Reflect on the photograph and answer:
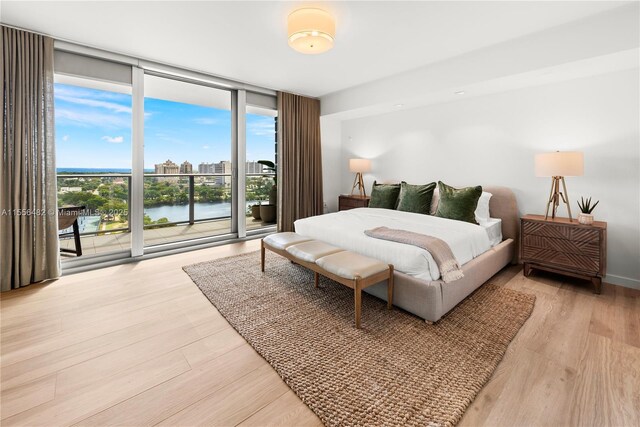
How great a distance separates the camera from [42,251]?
10.0 ft

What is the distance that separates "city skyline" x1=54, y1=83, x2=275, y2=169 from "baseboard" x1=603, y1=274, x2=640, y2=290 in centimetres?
498

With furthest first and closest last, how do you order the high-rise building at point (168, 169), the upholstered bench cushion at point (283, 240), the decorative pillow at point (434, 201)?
the high-rise building at point (168, 169) → the decorative pillow at point (434, 201) → the upholstered bench cushion at point (283, 240)

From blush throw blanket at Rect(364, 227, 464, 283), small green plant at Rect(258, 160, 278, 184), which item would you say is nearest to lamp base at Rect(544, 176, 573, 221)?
blush throw blanket at Rect(364, 227, 464, 283)

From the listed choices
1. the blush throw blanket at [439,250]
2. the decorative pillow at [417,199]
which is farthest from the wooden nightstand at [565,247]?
the blush throw blanket at [439,250]

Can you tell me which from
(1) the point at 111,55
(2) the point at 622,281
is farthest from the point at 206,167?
(2) the point at 622,281

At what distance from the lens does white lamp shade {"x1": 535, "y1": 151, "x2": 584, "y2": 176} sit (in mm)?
2895

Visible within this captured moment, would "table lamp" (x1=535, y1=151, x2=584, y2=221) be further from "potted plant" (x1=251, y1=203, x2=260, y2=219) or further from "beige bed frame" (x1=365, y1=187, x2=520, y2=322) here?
"potted plant" (x1=251, y1=203, x2=260, y2=219)

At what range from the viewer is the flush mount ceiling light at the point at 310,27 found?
7.77 ft

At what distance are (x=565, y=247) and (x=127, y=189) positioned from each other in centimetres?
576

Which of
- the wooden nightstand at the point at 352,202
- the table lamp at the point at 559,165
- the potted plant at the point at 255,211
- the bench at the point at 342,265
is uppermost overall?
the table lamp at the point at 559,165

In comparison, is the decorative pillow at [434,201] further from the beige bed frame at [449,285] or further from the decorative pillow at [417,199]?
the beige bed frame at [449,285]

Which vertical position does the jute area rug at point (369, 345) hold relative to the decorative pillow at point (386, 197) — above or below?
below

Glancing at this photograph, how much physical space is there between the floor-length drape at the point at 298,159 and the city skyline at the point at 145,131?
1.42 feet

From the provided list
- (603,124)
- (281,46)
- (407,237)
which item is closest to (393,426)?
(407,237)
